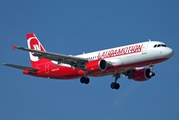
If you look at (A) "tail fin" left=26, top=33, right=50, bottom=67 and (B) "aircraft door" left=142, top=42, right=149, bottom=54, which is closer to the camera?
→ (B) "aircraft door" left=142, top=42, right=149, bottom=54

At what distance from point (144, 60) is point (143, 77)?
7876mm

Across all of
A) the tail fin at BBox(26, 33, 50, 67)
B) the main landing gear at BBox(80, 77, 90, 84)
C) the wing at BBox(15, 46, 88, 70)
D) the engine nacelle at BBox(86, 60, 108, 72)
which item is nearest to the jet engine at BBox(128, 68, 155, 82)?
the main landing gear at BBox(80, 77, 90, 84)

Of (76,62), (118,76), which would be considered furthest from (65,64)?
(118,76)

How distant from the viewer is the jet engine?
77.1m

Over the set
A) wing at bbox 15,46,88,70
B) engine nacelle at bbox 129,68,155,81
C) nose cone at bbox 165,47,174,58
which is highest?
wing at bbox 15,46,88,70

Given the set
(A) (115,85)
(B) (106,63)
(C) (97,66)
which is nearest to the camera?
(C) (97,66)

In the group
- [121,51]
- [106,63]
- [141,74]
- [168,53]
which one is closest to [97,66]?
[106,63]

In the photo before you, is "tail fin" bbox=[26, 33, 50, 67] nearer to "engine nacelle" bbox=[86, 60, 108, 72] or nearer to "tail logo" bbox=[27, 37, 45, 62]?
"tail logo" bbox=[27, 37, 45, 62]

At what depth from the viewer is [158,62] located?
231 feet

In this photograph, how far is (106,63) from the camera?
71.7m

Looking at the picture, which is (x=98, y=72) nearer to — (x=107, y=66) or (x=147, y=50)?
(x=107, y=66)

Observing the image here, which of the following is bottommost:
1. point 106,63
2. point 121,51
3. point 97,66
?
→ point 97,66

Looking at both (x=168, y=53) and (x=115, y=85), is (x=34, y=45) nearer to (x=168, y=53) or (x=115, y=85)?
(x=115, y=85)

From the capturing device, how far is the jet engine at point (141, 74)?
77.1 m
